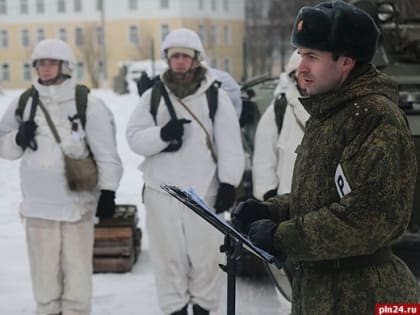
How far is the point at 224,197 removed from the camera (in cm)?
512

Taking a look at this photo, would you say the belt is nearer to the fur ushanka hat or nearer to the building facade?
the fur ushanka hat

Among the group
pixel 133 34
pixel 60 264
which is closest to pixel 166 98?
pixel 60 264

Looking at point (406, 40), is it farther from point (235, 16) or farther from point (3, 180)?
point (235, 16)

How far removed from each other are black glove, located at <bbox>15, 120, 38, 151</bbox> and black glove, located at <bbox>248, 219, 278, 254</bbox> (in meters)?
2.51

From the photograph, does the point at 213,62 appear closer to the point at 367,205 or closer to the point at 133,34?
the point at 133,34

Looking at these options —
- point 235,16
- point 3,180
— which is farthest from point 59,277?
point 235,16

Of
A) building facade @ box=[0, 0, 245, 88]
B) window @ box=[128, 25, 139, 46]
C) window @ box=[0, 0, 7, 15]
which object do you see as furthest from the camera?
window @ box=[0, 0, 7, 15]

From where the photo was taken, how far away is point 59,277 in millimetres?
5035

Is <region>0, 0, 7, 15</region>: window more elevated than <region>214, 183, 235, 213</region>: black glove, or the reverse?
<region>214, 183, 235, 213</region>: black glove

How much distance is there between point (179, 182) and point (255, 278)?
1.87 meters

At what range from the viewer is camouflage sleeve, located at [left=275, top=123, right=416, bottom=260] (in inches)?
99.3

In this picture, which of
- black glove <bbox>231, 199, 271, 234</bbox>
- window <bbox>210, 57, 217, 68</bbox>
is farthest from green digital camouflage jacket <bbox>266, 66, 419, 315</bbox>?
window <bbox>210, 57, 217, 68</bbox>

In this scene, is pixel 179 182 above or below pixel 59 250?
above

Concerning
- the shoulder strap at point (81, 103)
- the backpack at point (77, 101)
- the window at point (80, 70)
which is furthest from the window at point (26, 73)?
the shoulder strap at point (81, 103)
